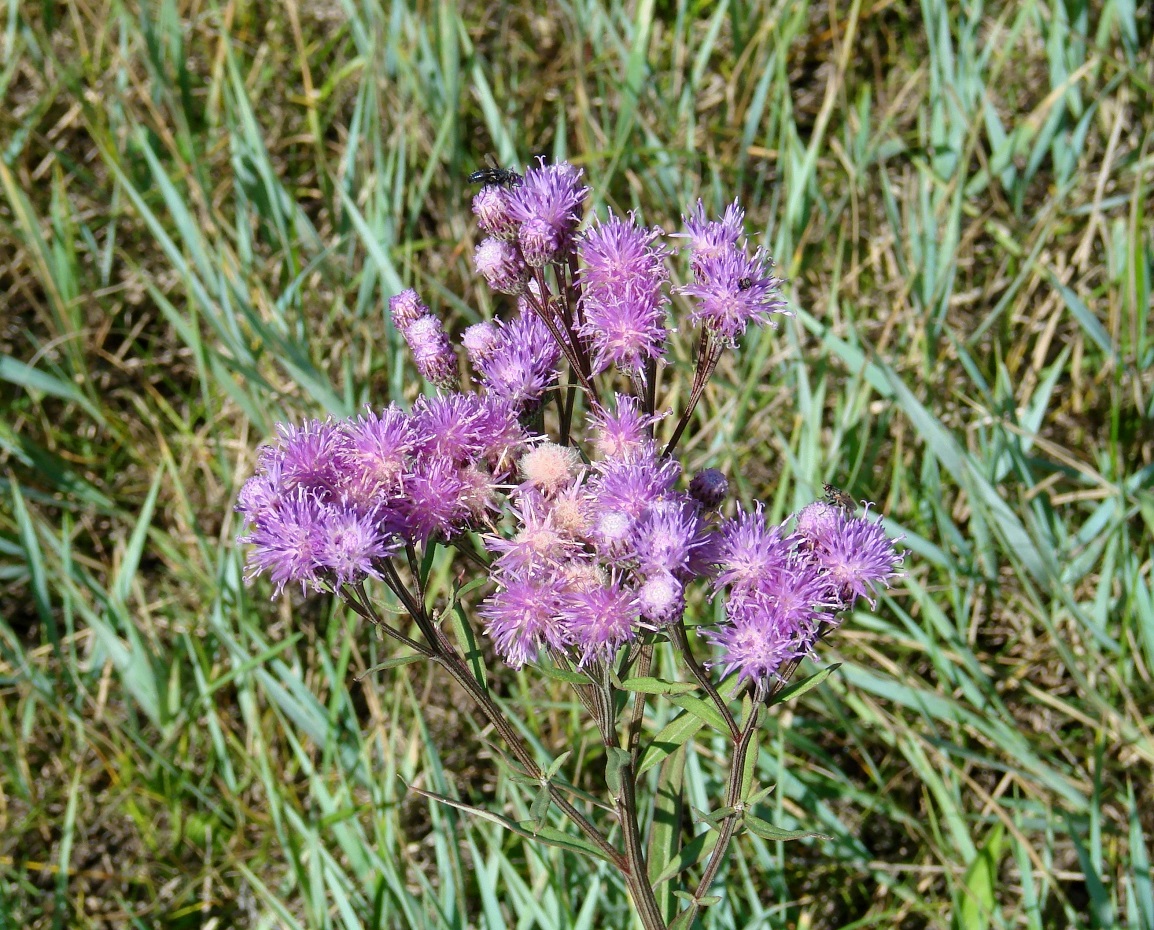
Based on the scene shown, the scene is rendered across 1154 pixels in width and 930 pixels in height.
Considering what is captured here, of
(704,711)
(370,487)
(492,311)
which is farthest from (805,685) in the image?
(492,311)

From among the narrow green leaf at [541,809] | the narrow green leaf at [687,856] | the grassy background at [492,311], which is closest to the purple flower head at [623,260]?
the narrow green leaf at [541,809]

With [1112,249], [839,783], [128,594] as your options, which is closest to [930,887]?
[839,783]

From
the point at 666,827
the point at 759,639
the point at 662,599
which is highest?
the point at 662,599

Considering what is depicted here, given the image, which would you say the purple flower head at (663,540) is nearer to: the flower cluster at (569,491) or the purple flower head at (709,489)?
the flower cluster at (569,491)

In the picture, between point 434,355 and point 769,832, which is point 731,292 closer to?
point 434,355

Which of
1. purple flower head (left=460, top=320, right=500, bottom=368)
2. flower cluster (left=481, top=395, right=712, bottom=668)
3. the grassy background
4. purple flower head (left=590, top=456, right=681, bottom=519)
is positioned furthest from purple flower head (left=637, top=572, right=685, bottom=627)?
the grassy background

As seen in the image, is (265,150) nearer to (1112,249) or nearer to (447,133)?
(447,133)
